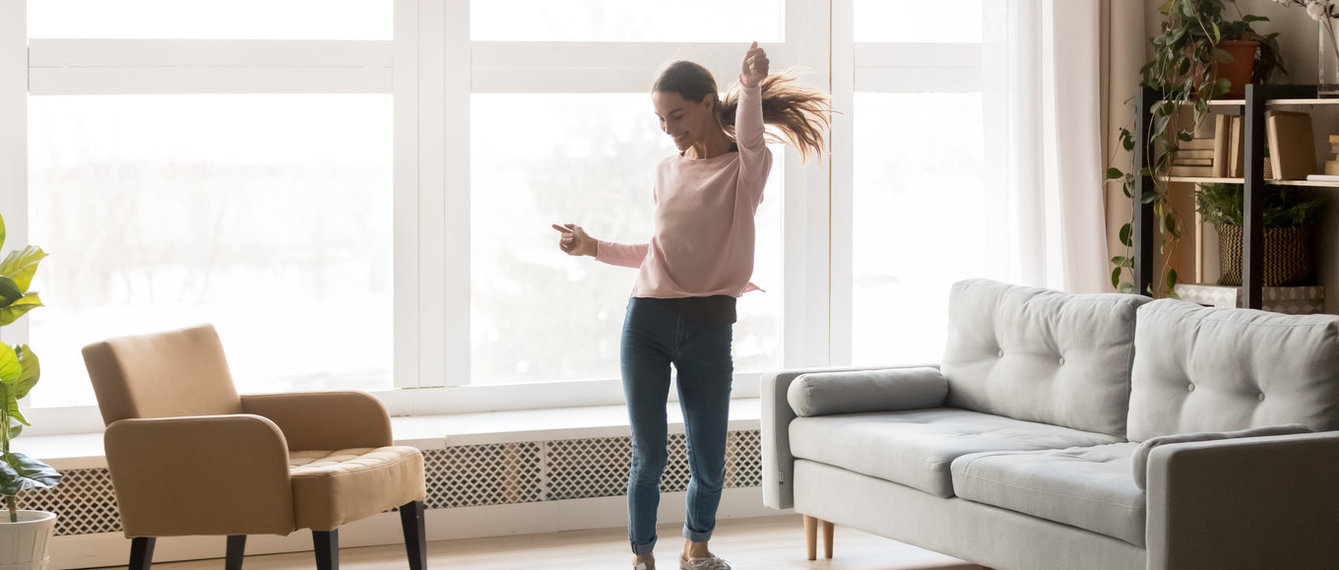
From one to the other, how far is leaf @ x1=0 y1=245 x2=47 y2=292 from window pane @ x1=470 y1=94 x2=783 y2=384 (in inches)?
57.5

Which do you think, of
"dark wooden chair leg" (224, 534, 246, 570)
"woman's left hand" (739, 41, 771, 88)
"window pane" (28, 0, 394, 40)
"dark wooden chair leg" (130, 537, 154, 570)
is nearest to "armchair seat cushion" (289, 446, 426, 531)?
"dark wooden chair leg" (224, 534, 246, 570)

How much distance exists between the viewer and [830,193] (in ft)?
15.7

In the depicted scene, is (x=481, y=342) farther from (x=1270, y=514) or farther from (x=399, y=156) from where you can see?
(x=1270, y=514)

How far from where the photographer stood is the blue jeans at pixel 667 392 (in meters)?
3.35

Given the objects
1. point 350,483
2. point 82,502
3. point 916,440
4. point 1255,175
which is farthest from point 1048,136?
point 82,502

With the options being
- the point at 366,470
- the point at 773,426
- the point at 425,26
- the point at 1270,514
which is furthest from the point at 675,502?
the point at 1270,514

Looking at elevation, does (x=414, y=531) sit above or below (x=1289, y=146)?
below

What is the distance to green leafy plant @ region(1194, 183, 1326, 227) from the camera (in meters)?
4.36

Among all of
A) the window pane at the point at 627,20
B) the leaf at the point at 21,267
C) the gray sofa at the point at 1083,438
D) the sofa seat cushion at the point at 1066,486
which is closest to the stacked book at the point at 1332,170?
the gray sofa at the point at 1083,438

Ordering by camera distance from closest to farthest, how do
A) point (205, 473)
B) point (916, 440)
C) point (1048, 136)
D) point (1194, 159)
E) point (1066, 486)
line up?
point (1066, 486) → point (205, 473) → point (916, 440) → point (1194, 159) → point (1048, 136)

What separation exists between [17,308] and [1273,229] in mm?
3678

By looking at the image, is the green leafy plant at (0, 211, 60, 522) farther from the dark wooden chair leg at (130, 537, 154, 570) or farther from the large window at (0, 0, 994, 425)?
the large window at (0, 0, 994, 425)

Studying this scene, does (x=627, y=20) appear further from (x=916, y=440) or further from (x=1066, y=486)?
(x=1066, y=486)

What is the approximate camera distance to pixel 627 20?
181 inches
